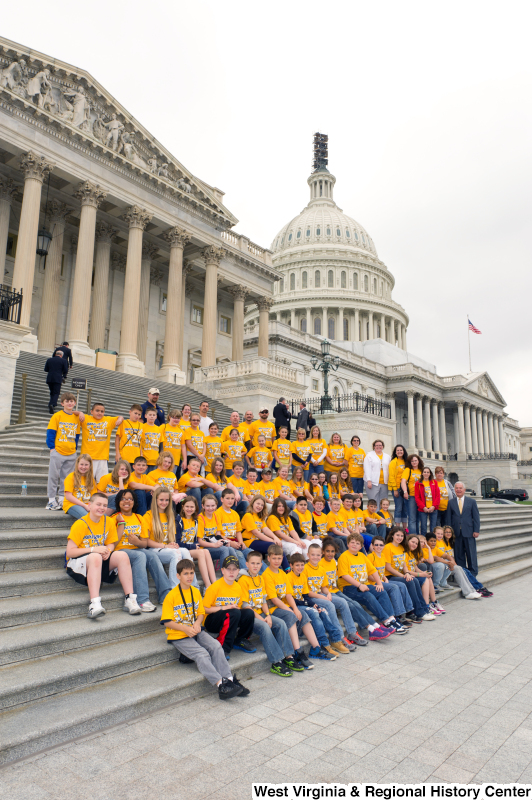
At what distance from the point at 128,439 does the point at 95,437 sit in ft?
1.76

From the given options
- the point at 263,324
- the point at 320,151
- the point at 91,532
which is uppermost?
the point at 320,151

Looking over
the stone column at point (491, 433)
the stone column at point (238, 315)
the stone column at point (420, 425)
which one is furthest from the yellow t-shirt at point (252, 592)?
the stone column at point (491, 433)

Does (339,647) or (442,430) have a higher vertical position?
(442,430)

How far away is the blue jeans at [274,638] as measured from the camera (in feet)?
20.1

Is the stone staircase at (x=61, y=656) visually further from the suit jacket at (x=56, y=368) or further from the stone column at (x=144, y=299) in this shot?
the stone column at (x=144, y=299)

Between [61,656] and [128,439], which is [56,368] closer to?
[128,439]

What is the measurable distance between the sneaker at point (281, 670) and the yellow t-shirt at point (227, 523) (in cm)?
205

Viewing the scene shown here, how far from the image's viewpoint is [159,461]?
8.19 meters

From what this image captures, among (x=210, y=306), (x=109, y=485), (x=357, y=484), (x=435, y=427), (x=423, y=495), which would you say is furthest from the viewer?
(x=435, y=427)

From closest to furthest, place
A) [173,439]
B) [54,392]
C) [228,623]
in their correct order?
1. [228,623]
2. [173,439]
3. [54,392]

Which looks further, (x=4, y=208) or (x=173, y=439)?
(x=4, y=208)

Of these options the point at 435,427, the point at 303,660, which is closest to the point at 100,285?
the point at 303,660

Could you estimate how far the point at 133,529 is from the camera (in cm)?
681

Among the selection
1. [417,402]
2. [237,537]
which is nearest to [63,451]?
[237,537]
